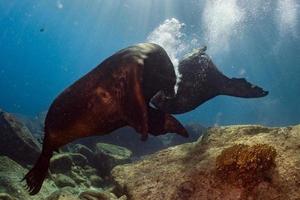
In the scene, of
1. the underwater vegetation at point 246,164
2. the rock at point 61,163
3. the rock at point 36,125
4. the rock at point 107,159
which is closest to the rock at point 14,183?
the rock at point 61,163

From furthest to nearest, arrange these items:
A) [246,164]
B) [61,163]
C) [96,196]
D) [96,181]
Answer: [96,181]
[61,163]
[96,196]
[246,164]

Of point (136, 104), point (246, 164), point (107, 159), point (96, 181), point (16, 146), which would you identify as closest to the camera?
point (136, 104)

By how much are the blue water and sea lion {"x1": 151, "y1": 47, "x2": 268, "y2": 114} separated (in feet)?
70.0

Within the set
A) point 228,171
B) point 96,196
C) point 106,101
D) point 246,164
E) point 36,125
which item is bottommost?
point 36,125

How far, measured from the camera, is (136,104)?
3842 mm

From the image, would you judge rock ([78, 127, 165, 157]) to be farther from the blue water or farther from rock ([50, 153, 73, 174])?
the blue water

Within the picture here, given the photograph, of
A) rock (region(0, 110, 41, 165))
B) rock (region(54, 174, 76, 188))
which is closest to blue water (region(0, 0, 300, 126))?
rock (region(0, 110, 41, 165))

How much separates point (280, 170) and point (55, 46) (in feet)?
406

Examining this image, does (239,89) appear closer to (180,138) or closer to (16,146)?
(16,146)

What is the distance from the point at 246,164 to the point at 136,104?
1584 mm

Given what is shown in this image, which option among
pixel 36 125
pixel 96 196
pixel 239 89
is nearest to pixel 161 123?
pixel 96 196

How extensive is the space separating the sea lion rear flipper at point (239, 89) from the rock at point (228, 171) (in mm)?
2667

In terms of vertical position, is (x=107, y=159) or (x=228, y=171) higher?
(x=228, y=171)

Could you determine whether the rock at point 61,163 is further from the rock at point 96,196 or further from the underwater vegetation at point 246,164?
the underwater vegetation at point 246,164
